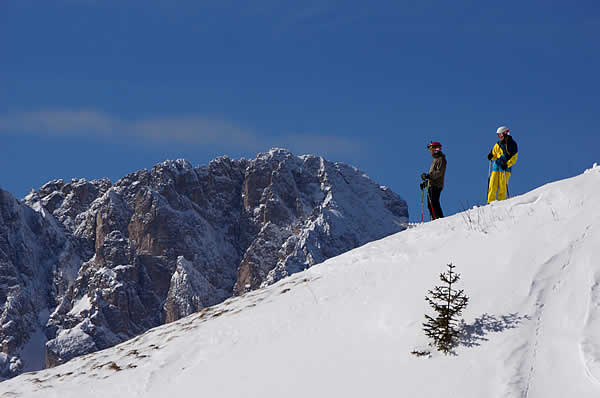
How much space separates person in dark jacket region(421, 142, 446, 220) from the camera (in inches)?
685

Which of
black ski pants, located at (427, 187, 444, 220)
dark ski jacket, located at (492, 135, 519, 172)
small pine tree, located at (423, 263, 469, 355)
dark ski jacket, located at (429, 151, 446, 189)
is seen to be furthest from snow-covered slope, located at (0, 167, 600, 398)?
dark ski jacket, located at (492, 135, 519, 172)

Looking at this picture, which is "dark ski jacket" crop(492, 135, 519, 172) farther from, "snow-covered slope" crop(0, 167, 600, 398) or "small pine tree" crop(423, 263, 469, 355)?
"small pine tree" crop(423, 263, 469, 355)

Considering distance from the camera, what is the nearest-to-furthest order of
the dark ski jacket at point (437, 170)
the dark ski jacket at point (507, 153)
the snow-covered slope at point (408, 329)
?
the snow-covered slope at point (408, 329) → the dark ski jacket at point (507, 153) → the dark ski jacket at point (437, 170)

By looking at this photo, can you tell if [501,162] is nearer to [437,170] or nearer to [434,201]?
[437,170]

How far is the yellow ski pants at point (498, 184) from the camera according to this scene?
57.5 feet

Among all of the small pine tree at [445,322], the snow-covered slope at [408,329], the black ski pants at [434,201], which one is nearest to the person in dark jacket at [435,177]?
the black ski pants at [434,201]

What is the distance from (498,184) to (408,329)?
338 inches

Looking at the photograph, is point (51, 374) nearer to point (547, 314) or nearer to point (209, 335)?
point (209, 335)

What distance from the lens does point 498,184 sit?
17688 millimetres

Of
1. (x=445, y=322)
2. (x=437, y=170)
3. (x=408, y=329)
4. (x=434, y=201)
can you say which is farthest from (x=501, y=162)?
(x=445, y=322)

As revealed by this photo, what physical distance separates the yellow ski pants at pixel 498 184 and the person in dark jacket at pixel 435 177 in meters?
1.31

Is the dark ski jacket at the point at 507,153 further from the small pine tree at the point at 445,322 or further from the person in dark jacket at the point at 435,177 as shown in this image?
the small pine tree at the point at 445,322

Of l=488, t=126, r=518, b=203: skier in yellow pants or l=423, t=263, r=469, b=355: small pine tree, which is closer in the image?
l=423, t=263, r=469, b=355: small pine tree

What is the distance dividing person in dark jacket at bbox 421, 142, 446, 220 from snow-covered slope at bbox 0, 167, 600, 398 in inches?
115
